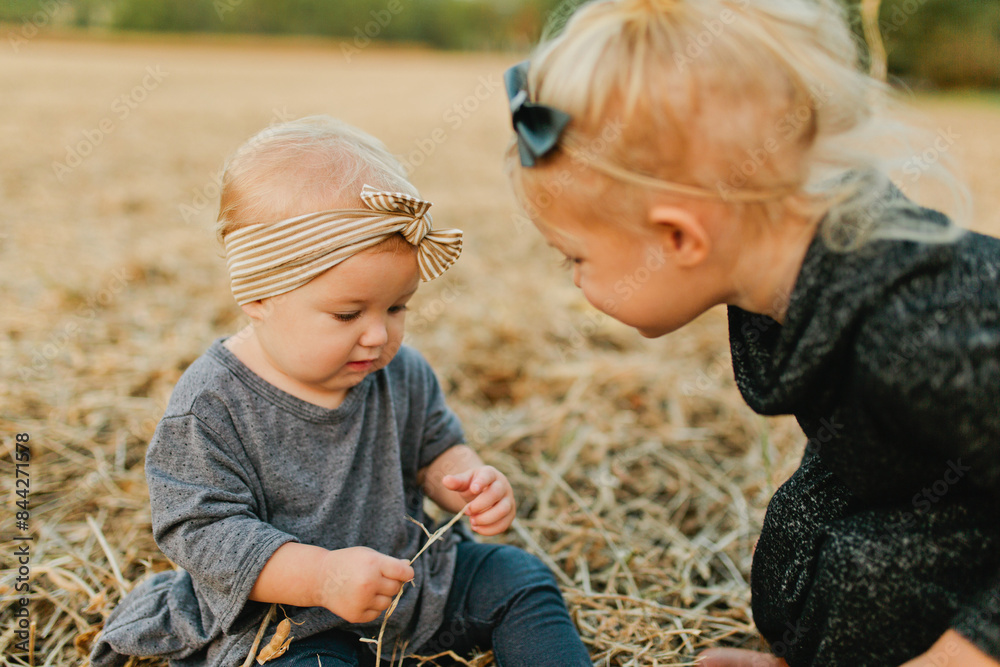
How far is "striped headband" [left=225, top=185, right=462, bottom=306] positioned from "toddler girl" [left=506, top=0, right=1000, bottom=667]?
0.30m

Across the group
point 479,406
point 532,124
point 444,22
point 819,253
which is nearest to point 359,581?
point 532,124

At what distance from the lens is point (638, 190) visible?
4.85 feet

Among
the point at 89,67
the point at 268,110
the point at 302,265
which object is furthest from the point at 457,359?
the point at 89,67

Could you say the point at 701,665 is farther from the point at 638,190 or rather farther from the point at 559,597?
the point at 638,190

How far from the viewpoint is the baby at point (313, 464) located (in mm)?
1623

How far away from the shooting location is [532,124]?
1.54m

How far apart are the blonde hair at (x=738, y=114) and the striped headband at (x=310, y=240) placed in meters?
0.39

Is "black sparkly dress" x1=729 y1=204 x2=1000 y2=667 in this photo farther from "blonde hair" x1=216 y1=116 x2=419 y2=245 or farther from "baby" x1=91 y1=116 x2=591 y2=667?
"blonde hair" x1=216 y1=116 x2=419 y2=245

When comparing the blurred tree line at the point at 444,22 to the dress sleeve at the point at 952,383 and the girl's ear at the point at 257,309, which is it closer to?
the girl's ear at the point at 257,309

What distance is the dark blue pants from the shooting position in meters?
1.87

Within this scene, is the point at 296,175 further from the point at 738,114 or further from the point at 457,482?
the point at 738,114

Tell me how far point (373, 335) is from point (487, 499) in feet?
1.62

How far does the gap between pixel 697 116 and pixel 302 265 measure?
0.90 meters

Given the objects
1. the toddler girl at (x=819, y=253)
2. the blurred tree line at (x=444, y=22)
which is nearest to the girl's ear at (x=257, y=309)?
the toddler girl at (x=819, y=253)
